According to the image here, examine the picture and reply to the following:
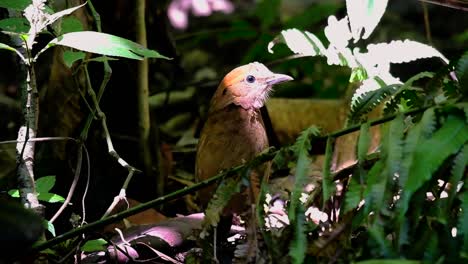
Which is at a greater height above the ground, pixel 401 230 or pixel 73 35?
pixel 73 35

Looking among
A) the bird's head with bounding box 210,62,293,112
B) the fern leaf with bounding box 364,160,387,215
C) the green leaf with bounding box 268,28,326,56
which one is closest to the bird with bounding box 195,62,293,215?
the bird's head with bounding box 210,62,293,112

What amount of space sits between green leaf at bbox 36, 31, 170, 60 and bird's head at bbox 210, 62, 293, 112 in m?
0.98

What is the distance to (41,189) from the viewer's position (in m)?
→ 3.07

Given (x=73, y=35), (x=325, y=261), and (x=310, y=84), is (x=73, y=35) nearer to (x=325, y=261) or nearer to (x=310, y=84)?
(x=325, y=261)

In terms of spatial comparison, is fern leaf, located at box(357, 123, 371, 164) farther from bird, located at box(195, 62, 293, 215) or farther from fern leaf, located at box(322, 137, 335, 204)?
bird, located at box(195, 62, 293, 215)

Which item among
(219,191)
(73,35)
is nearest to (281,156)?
(219,191)

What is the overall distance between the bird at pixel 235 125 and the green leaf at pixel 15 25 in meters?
1.10

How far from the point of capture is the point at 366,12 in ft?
9.48

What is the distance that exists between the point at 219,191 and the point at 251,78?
1.16 metres

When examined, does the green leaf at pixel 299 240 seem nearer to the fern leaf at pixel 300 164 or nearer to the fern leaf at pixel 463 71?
the fern leaf at pixel 300 164

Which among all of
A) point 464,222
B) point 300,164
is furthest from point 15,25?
point 464,222

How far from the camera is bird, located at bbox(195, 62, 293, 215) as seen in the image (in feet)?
11.8

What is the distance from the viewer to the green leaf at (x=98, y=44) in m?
Result: 2.69

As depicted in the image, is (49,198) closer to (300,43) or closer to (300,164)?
(300,164)
